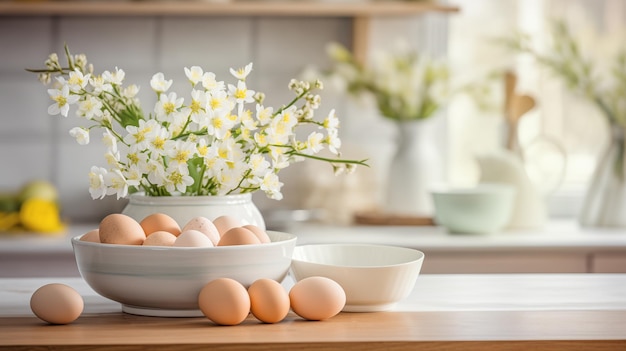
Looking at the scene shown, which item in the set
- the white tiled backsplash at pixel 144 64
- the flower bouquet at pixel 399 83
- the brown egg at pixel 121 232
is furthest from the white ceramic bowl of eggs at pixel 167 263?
the white tiled backsplash at pixel 144 64

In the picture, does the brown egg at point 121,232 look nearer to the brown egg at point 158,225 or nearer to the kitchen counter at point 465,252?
the brown egg at point 158,225

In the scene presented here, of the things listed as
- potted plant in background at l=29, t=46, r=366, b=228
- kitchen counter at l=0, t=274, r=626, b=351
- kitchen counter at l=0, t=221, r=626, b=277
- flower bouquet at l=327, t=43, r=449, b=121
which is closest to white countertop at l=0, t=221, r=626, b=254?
kitchen counter at l=0, t=221, r=626, b=277

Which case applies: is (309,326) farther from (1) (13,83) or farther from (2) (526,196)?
(1) (13,83)

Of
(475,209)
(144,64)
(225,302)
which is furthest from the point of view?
(144,64)

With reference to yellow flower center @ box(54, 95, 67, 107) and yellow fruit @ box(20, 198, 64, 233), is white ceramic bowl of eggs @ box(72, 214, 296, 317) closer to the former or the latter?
yellow flower center @ box(54, 95, 67, 107)

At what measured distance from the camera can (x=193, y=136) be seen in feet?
3.65

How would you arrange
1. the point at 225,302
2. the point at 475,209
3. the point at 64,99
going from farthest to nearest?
1. the point at 475,209
2. the point at 64,99
3. the point at 225,302

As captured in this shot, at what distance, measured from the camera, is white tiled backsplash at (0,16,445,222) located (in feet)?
9.20

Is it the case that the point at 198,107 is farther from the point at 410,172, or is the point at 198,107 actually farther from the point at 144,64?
the point at 144,64

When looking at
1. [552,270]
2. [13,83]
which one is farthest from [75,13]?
[552,270]

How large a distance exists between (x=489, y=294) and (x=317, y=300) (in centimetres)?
34

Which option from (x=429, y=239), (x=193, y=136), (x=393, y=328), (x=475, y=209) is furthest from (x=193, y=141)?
(x=475, y=209)

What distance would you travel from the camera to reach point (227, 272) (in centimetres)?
106

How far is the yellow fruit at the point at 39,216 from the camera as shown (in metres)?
2.39
